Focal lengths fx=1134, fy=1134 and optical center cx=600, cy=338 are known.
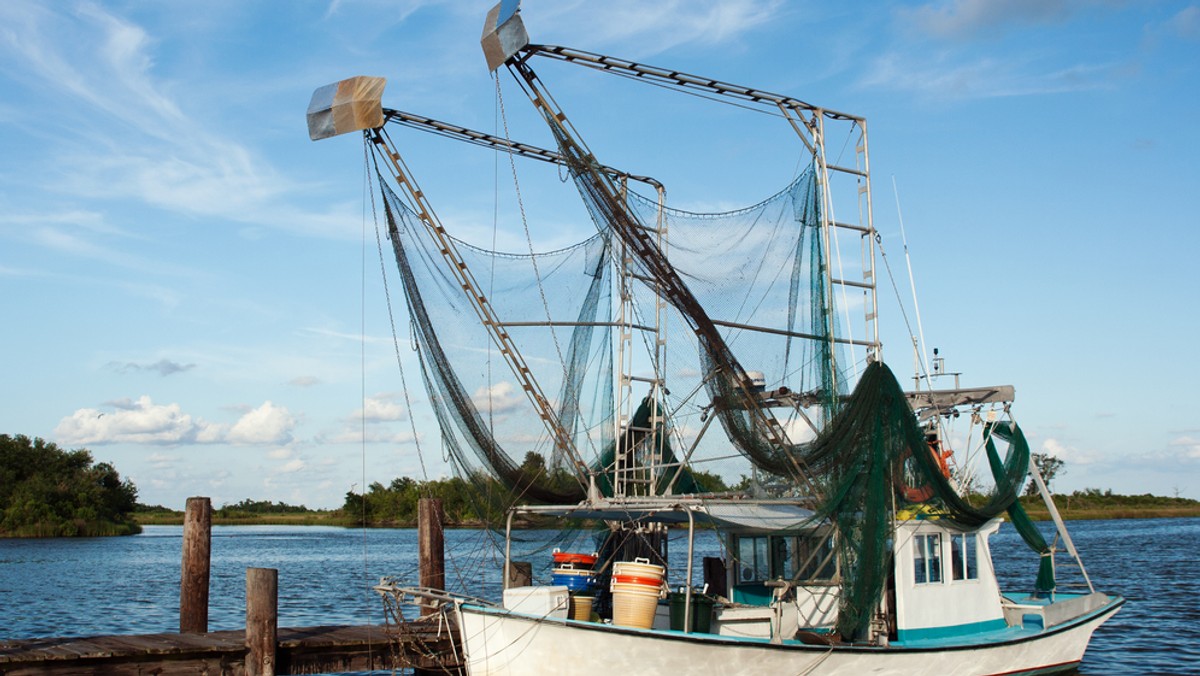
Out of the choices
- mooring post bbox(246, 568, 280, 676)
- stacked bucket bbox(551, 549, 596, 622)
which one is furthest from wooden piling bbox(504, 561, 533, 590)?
mooring post bbox(246, 568, 280, 676)

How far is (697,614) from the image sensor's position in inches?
611

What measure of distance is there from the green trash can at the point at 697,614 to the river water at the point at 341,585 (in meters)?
2.84

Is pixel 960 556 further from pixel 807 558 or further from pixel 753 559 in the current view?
pixel 753 559

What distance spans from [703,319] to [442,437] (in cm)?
450

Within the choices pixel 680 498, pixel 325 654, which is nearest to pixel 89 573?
pixel 325 654

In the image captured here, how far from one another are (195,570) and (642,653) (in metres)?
9.60

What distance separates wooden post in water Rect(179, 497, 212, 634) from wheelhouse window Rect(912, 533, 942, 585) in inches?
465

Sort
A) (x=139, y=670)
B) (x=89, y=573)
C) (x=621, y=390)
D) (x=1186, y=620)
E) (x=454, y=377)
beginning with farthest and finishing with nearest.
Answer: (x=89, y=573), (x=1186, y=620), (x=621, y=390), (x=454, y=377), (x=139, y=670)

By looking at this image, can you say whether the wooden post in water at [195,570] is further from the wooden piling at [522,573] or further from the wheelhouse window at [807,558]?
the wheelhouse window at [807,558]

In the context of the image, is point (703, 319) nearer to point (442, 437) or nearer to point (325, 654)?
point (442, 437)

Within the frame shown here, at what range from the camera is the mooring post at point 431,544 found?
71.4 feet

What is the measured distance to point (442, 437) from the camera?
17531 mm

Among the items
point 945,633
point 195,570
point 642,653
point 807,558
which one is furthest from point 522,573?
point 945,633

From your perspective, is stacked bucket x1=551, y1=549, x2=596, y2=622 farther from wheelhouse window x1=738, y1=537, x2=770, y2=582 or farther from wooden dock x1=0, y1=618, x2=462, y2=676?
wheelhouse window x1=738, y1=537, x2=770, y2=582
